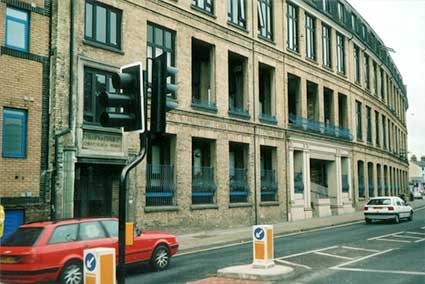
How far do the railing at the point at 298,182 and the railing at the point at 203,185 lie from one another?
834cm

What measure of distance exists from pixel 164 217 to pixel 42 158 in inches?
241

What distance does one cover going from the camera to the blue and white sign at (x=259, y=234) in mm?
10852

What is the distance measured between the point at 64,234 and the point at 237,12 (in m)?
18.9

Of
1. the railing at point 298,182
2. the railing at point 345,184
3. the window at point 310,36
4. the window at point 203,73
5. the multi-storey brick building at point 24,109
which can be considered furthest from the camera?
the railing at point 345,184

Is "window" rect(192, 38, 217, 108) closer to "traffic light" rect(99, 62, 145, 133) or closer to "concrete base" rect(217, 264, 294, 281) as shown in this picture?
"concrete base" rect(217, 264, 294, 281)

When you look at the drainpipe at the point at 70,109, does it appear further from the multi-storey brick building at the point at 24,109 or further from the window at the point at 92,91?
the window at the point at 92,91

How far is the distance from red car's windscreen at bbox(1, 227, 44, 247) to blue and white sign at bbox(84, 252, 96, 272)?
427cm

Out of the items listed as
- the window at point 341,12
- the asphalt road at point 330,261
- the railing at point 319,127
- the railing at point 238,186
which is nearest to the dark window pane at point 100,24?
the asphalt road at point 330,261

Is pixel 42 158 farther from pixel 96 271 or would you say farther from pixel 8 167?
pixel 96 271

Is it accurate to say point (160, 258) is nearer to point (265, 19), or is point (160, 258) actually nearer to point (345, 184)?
point (265, 19)

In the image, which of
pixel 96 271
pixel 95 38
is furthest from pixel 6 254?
pixel 95 38

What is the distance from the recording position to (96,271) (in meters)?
6.05

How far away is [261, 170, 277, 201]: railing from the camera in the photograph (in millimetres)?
26953

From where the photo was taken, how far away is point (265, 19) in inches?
1129
